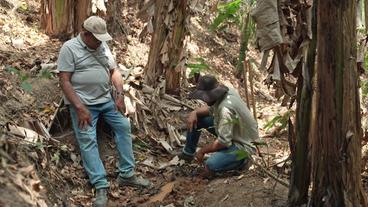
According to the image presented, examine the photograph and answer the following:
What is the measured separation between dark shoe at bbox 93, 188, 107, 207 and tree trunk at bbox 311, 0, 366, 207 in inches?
80.6

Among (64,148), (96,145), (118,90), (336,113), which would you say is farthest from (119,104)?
(336,113)

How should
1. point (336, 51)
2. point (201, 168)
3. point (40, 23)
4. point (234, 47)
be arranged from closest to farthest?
point (336, 51) → point (201, 168) → point (40, 23) → point (234, 47)

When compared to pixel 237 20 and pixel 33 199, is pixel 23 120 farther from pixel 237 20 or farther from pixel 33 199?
pixel 237 20

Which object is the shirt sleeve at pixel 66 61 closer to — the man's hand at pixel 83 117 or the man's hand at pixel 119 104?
the man's hand at pixel 83 117

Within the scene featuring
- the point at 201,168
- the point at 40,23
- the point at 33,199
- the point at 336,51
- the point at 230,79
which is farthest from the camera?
the point at 230,79

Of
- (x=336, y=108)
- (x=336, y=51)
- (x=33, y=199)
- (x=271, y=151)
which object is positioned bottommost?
(x=271, y=151)

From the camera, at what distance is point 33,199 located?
3543mm

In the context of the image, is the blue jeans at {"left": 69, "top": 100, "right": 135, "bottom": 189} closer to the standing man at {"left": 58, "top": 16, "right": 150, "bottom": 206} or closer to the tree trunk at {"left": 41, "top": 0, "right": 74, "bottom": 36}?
the standing man at {"left": 58, "top": 16, "right": 150, "bottom": 206}

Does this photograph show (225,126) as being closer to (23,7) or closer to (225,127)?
(225,127)

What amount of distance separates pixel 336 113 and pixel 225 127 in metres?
1.67

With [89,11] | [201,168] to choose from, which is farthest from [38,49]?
[201,168]

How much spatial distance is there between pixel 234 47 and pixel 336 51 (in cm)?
918

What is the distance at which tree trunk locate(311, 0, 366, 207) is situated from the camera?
3900mm

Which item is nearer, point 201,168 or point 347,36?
point 347,36
